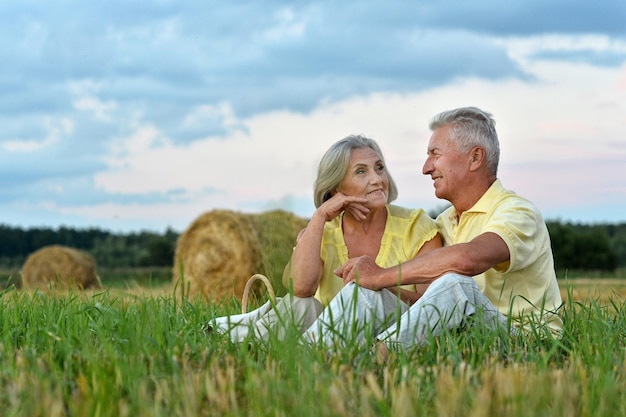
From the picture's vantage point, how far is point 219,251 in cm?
1005

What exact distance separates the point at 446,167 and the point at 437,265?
2.37 feet

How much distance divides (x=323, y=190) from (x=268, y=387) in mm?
2084

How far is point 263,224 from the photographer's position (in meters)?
9.73

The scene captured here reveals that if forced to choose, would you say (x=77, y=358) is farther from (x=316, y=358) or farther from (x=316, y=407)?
(x=316, y=407)

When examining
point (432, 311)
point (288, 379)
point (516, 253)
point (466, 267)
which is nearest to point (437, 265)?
point (466, 267)

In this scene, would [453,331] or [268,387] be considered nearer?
[268,387]

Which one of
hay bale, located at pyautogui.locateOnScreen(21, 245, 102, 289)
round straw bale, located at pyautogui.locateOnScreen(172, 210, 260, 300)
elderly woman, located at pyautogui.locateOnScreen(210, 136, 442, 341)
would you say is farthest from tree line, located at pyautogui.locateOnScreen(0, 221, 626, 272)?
elderly woman, located at pyautogui.locateOnScreen(210, 136, 442, 341)

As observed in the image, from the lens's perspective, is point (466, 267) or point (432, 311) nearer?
point (432, 311)

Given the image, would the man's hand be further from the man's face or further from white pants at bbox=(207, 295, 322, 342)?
the man's face

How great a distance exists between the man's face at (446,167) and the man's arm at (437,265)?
50 cm

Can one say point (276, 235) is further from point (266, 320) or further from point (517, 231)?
point (517, 231)

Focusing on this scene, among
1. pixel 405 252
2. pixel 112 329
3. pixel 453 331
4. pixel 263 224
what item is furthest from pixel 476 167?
pixel 263 224

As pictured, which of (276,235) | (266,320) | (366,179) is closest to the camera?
(266,320)

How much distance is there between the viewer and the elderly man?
3.78m
